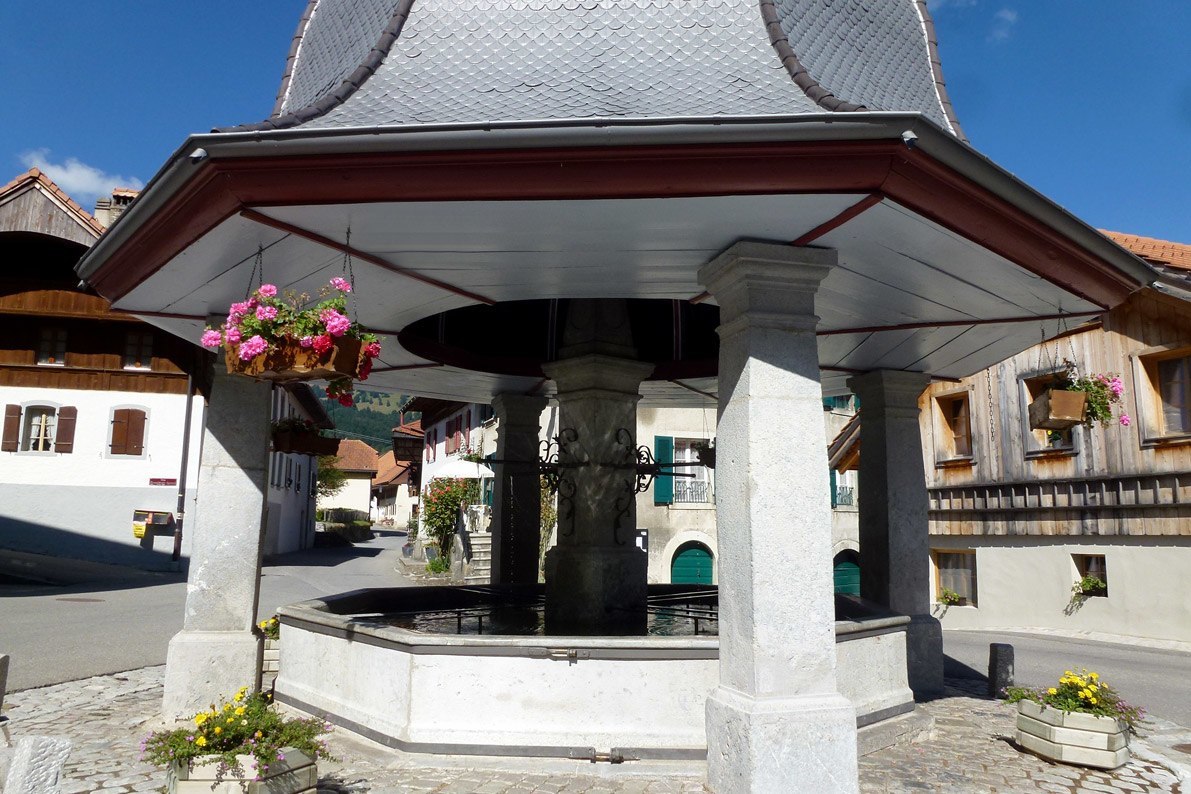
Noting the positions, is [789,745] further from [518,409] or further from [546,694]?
[518,409]

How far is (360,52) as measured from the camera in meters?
6.09

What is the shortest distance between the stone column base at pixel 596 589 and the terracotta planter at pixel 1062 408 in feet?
12.6

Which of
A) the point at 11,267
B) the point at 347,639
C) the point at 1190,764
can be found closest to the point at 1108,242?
the point at 1190,764

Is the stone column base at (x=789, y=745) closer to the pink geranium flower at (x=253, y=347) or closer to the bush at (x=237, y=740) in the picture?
the bush at (x=237, y=740)

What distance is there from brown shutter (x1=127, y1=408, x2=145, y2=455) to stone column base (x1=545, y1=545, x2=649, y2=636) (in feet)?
68.1

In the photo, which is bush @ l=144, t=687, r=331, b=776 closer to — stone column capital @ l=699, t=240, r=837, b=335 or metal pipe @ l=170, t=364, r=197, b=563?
→ stone column capital @ l=699, t=240, r=837, b=335

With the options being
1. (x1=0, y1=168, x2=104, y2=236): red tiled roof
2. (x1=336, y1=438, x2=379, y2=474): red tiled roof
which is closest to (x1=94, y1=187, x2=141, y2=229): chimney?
(x1=0, y1=168, x2=104, y2=236): red tiled roof

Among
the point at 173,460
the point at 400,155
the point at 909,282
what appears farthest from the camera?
the point at 173,460

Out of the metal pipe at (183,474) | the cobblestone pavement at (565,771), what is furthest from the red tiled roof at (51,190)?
the cobblestone pavement at (565,771)

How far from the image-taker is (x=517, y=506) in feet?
37.1

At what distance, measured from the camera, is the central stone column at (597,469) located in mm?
8570

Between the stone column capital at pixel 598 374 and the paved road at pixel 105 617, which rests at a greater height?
the stone column capital at pixel 598 374

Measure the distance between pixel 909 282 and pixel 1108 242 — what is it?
1.25m

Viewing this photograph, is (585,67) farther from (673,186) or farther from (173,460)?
(173,460)
